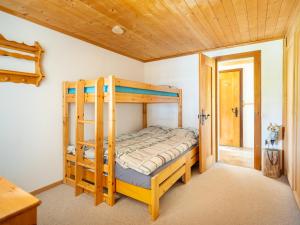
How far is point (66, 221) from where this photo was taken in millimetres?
1754

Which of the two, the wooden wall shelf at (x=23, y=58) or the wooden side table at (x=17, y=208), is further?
the wooden wall shelf at (x=23, y=58)

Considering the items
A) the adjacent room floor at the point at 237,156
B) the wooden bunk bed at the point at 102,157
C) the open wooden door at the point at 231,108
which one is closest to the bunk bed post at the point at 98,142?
the wooden bunk bed at the point at 102,157

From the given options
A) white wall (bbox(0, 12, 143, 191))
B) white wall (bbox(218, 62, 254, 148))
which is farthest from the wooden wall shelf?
white wall (bbox(218, 62, 254, 148))

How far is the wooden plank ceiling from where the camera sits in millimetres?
1979

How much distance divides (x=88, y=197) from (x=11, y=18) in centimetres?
242

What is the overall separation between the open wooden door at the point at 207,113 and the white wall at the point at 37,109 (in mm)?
1991

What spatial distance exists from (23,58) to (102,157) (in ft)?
5.26

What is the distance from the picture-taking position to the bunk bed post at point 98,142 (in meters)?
2.06

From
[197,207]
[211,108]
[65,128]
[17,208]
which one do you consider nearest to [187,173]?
[197,207]

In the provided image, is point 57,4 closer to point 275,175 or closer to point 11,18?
point 11,18

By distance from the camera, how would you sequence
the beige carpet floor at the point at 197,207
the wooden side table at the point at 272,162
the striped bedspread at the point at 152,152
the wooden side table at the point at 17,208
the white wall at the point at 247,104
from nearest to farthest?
the wooden side table at the point at 17,208, the beige carpet floor at the point at 197,207, the striped bedspread at the point at 152,152, the wooden side table at the point at 272,162, the white wall at the point at 247,104

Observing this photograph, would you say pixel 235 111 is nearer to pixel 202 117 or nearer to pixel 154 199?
pixel 202 117

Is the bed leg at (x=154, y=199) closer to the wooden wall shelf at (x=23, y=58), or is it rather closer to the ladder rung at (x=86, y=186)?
the ladder rung at (x=86, y=186)

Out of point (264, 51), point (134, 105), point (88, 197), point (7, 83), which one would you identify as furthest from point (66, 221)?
point (264, 51)
